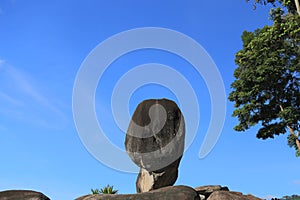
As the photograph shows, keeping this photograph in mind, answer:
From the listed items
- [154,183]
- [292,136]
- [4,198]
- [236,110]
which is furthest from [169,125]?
[292,136]

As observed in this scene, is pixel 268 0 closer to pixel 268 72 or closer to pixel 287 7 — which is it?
pixel 287 7

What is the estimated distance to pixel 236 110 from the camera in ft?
84.1

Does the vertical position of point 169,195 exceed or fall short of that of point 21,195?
it falls short

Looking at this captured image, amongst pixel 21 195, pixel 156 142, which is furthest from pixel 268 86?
pixel 21 195

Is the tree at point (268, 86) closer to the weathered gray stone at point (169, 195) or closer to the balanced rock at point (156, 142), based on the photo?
the balanced rock at point (156, 142)

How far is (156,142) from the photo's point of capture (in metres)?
15.4

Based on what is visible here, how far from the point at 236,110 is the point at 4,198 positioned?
17.8 meters

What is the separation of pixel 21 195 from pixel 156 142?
6058 mm

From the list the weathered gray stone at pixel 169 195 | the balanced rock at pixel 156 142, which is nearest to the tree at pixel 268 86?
the balanced rock at pixel 156 142

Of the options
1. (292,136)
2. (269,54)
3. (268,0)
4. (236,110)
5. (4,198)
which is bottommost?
(4,198)

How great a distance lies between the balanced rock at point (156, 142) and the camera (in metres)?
15.3

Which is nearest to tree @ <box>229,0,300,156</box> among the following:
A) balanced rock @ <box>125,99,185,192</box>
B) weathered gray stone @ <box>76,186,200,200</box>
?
balanced rock @ <box>125,99,185,192</box>

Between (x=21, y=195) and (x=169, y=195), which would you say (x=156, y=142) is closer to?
(x=169, y=195)

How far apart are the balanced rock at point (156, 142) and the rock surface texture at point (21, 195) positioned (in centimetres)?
441
